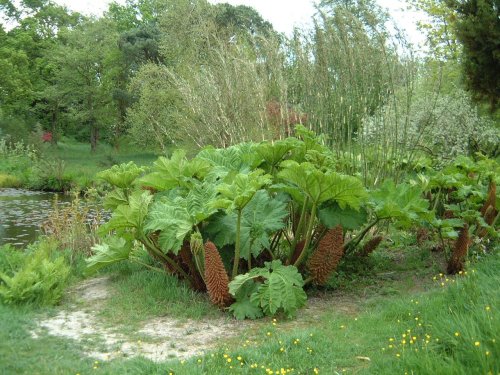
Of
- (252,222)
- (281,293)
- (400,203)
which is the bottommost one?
(281,293)

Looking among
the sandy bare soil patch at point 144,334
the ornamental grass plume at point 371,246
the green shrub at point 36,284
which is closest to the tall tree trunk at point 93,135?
the green shrub at point 36,284

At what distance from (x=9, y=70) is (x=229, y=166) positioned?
28.0m

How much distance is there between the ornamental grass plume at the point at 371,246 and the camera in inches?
216

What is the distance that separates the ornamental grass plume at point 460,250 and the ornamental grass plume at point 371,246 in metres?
0.76

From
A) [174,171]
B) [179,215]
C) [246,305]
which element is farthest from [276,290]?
[174,171]

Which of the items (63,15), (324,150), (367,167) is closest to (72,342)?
(324,150)

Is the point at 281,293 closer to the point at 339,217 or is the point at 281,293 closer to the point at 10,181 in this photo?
the point at 339,217

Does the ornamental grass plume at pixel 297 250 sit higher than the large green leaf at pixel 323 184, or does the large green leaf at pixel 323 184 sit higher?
the large green leaf at pixel 323 184

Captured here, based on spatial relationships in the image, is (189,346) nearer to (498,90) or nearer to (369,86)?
(369,86)

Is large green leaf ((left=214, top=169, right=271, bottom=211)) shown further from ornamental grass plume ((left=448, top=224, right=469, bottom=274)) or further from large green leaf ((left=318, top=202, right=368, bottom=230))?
ornamental grass plume ((left=448, top=224, right=469, bottom=274))

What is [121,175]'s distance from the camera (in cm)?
560

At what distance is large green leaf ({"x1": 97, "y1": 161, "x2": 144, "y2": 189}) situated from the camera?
558 centimetres

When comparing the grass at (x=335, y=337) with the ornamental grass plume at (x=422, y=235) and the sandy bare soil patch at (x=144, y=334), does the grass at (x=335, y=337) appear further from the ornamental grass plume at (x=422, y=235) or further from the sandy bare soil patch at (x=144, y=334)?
the ornamental grass plume at (x=422, y=235)

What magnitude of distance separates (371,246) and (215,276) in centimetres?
195
